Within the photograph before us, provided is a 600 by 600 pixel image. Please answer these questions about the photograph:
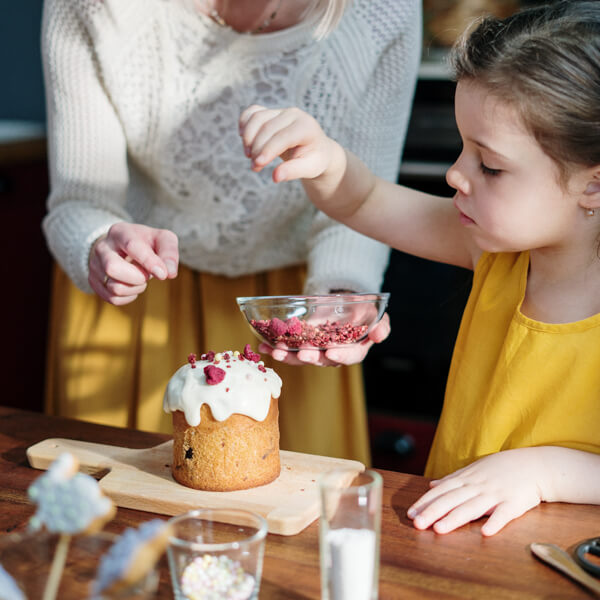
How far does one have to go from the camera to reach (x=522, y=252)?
117cm

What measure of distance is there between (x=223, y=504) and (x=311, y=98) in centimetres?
81

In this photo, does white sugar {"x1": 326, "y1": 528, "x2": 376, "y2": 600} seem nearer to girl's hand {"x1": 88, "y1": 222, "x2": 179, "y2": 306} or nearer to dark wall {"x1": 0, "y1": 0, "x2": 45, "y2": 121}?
girl's hand {"x1": 88, "y1": 222, "x2": 179, "y2": 306}

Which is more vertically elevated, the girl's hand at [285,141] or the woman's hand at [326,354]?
the girl's hand at [285,141]

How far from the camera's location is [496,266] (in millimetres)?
1188

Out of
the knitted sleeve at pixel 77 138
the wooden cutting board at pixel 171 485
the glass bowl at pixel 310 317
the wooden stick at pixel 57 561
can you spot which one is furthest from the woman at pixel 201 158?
the wooden stick at pixel 57 561

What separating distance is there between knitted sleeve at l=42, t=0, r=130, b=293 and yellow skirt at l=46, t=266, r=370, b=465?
0.67 feet

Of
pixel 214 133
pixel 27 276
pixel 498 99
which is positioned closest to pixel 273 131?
pixel 498 99

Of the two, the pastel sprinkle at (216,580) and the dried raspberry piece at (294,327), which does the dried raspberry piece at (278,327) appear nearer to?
the dried raspberry piece at (294,327)

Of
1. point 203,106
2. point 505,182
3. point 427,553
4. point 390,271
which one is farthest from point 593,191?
point 390,271

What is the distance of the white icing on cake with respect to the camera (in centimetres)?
93

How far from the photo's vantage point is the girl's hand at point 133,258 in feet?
3.52

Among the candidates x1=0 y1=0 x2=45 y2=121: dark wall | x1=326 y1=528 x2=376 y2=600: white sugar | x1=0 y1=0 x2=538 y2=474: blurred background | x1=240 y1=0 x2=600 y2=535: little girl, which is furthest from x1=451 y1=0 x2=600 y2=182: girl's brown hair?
x1=0 y1=0 x2=45 y2=121: dark wall

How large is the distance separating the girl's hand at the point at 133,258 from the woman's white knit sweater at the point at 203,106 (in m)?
0.20

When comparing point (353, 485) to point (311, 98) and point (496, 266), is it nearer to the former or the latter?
point (496, 266)
